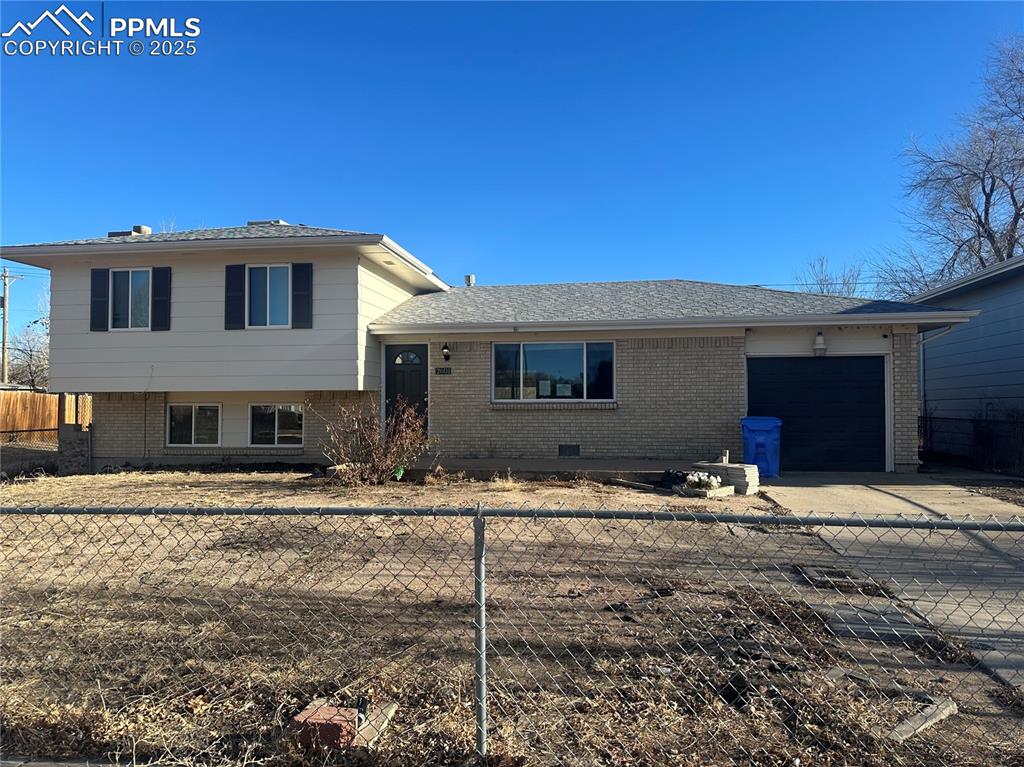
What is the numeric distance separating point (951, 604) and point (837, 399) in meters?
8.65

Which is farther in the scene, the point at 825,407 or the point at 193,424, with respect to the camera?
the point at 193,424

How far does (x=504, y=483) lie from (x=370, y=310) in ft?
17.4

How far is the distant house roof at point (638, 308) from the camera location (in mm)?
12594

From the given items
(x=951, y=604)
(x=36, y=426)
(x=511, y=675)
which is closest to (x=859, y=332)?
(x=951, y=604)

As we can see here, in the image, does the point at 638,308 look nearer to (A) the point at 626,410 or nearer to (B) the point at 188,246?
(A) the point at 626,410

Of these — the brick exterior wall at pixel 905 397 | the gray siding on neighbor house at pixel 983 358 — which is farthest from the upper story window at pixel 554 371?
the gray siding on neighbor house at pixel 983 358

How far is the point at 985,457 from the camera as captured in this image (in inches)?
547

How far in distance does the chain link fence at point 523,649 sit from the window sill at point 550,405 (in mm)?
7020

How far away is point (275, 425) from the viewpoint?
1456cm

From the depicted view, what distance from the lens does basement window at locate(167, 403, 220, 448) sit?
14.7 metres

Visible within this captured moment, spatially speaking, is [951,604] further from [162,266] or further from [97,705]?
[162,266]

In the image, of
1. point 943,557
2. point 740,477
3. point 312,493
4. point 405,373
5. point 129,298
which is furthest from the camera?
point 405,373

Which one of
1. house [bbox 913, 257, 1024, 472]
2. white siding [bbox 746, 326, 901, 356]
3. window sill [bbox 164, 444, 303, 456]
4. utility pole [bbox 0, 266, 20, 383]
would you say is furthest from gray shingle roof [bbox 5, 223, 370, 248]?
utility pole [bbox 0, 266, 20, 383]

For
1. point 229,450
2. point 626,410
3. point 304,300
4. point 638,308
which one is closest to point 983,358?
point 638,308
